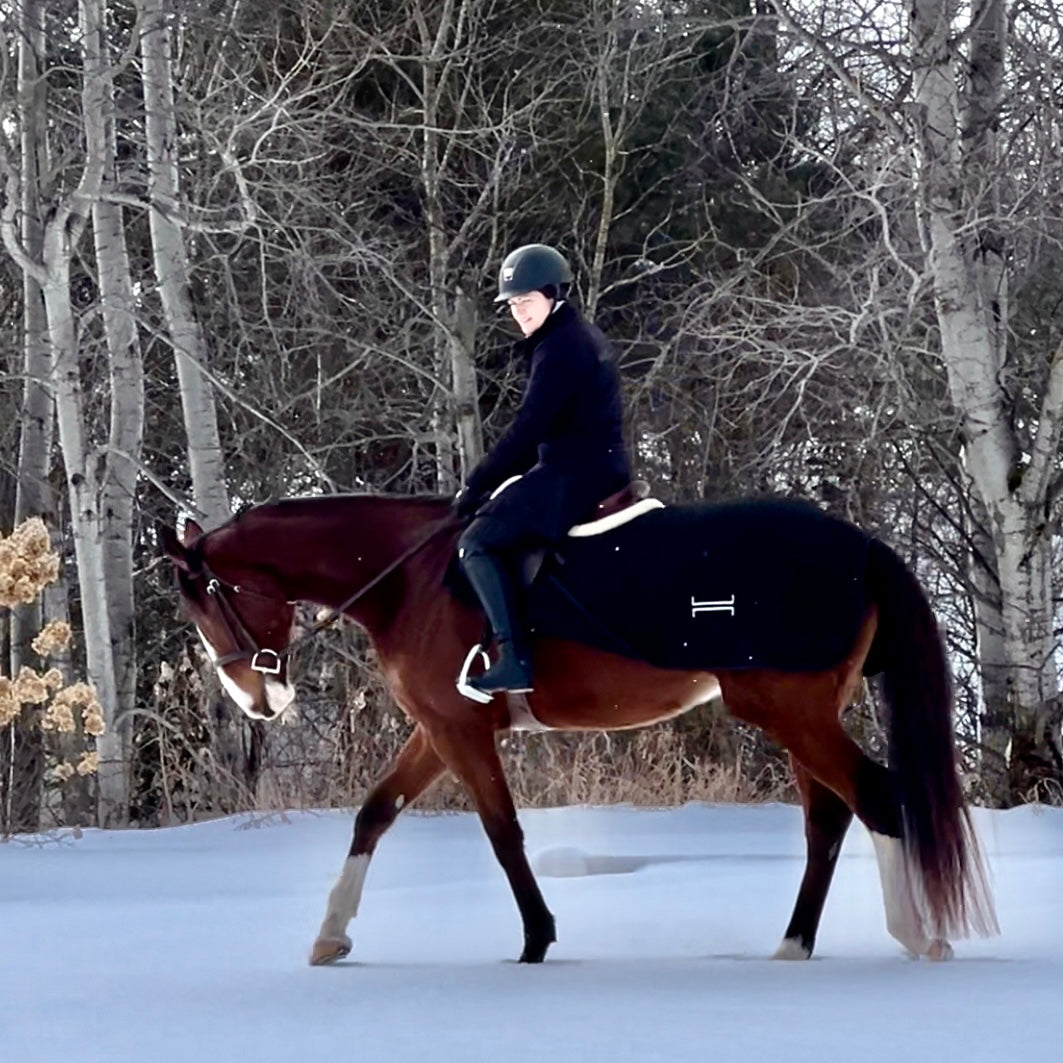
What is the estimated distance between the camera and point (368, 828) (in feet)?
21.3

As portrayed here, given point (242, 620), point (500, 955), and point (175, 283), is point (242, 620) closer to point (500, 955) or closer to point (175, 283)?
point (500, 955)

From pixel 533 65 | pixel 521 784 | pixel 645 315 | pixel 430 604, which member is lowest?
pixel 521 784

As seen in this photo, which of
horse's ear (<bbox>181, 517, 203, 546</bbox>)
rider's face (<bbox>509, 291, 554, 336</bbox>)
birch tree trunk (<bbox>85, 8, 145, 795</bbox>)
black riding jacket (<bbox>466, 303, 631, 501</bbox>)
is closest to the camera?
black riding jacket (<bbox>466, 303, 631, 501</bbox>)

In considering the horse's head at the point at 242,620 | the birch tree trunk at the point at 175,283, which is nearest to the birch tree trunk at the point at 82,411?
the birch tree trunk at the point at 175,283

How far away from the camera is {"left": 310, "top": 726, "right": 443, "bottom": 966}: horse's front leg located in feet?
20.5

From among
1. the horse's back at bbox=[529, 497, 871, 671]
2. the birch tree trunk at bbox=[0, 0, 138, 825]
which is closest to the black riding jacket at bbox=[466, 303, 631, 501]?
the horse's back at bbox=[529, 497, 871, 671]

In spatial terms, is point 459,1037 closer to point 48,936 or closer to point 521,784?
point 48,936

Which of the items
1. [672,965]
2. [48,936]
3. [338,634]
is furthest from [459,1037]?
[338,634]

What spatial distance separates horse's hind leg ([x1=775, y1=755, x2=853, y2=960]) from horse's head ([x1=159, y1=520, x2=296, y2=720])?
5.81 ft

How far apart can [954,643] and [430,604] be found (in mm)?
10797

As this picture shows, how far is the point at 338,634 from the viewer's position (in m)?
16.7

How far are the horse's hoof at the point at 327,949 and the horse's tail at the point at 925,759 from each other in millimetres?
1746

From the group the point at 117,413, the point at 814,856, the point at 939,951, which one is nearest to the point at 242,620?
the point at 814,856

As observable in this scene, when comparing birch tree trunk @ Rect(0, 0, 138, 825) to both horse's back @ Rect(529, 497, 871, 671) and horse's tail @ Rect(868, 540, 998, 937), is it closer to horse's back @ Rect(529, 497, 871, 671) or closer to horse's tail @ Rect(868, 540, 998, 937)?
horse's back @ Rect(529, 497, 871, 671)
